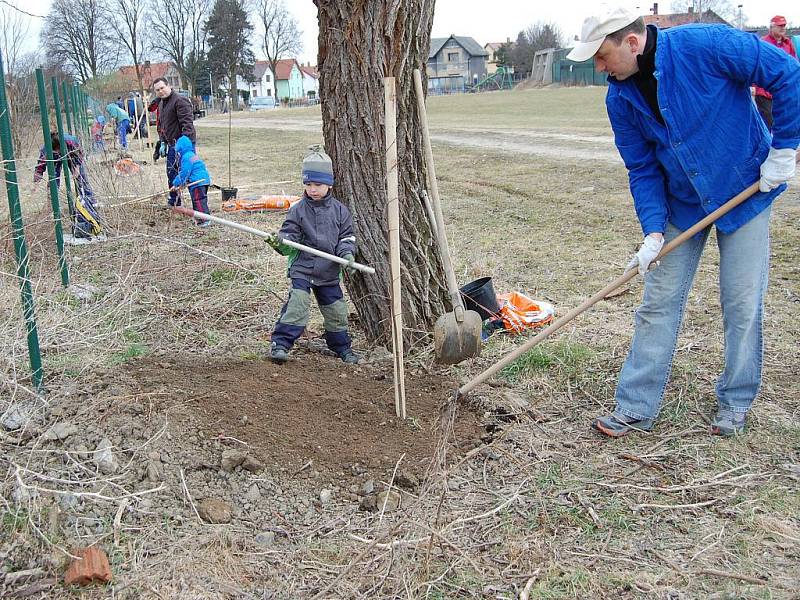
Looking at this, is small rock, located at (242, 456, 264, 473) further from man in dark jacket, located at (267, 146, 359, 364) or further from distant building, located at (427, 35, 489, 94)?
distant building, located at (427, 35, 489, 94)

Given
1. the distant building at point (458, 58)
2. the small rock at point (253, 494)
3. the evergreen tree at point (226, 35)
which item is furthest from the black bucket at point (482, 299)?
the distant building at point (458, 58)

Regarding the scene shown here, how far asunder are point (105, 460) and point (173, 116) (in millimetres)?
7054

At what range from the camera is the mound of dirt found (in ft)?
11.7

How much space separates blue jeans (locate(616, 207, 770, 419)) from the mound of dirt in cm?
84

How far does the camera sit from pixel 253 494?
3.24 meters

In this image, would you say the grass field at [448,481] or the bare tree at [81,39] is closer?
the grass field at [448,481]

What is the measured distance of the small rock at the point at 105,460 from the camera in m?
3.22

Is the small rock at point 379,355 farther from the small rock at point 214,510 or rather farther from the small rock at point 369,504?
the small rock at point 214,510

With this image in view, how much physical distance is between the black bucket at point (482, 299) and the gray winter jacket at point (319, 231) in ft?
2.84

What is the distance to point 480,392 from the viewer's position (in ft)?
13.8

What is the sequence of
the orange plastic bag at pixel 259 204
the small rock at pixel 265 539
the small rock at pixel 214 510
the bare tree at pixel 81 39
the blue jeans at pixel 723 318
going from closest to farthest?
the small rock at pixel 265 539
the small rock at pixel 214 510
the blue jeans at pixel 723 318
the orange plastic bag at pixel 259 204
the bare tree at pixel 81 39

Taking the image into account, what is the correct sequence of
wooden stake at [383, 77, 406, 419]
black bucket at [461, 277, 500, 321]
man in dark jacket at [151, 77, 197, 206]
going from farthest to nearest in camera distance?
man in dark jacket at [151, 77, 197, 206], black bucket at [461, 277, 500, 321], wooden stake at [383, 77, 406, 419]

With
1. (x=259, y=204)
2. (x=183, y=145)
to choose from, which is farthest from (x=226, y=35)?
(x=183, y=145)

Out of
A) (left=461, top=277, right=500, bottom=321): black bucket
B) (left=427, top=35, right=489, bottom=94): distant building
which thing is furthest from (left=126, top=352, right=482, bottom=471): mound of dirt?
(left=427, top=35, right=489, bottom=94): distant building
